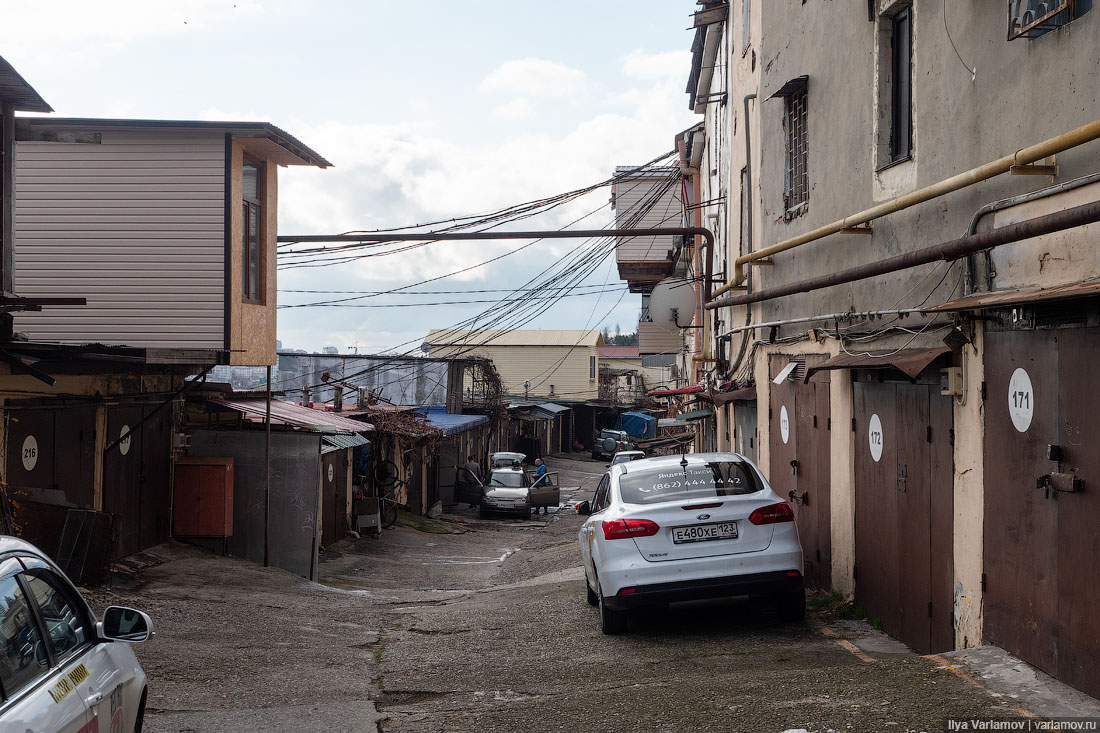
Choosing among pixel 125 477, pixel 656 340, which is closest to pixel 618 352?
pixel 656 340

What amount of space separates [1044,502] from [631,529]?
3375 mm

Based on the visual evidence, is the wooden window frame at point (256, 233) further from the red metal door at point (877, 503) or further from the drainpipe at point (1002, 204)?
the drainpipe at point (1002, 204)

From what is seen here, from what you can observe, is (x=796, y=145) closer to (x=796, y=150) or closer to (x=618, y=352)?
(x=796, y=150)

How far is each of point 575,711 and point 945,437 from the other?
340 centimetres

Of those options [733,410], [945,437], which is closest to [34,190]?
[733,410]

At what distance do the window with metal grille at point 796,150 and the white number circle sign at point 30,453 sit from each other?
31.0 ft

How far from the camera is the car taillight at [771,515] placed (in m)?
8.20

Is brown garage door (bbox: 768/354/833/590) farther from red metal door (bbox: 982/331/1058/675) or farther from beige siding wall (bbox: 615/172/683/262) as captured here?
beige siding wall (bbox: 615/172/683/262)

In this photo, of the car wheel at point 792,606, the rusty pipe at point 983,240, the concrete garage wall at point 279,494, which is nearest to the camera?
the rusty pipe at point 983,240

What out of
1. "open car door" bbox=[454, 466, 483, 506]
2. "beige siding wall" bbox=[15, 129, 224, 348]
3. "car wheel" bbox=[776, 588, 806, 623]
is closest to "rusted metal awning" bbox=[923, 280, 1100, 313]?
"car wheel" bbox=[776, 588, 806, 623]

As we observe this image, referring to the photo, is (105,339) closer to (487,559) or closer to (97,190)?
(97,190)

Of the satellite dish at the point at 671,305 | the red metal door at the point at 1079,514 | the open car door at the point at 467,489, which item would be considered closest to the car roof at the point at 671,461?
the red metal door at the point at 1079,514

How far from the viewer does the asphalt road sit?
576cm

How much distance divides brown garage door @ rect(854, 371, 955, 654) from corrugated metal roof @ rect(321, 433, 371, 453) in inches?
440
